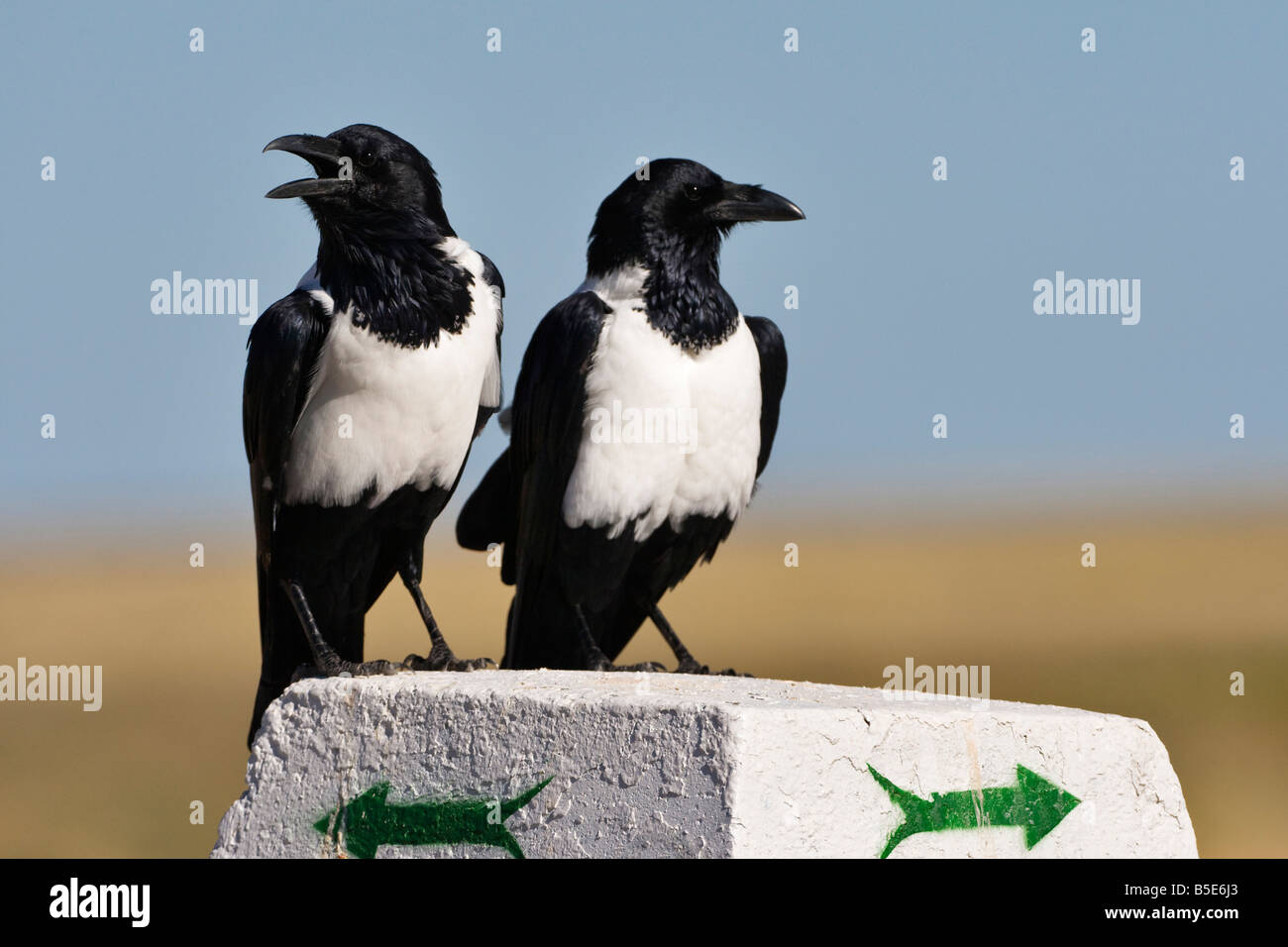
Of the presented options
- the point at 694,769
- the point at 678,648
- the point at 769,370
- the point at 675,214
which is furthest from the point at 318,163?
the point at 694,769

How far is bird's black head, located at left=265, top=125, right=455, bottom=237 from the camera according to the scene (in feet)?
24.6

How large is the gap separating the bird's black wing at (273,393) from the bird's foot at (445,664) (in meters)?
0.80

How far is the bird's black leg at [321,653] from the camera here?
7082 mm

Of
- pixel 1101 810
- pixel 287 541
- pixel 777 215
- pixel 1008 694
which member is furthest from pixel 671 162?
pixel 1008 694

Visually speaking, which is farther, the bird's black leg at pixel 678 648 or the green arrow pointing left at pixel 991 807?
the bird's black leg at pixel 678 648

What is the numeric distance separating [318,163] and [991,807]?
158 inches

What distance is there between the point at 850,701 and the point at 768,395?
2.77 meters

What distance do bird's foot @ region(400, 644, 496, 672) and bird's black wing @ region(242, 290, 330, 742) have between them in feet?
2.62

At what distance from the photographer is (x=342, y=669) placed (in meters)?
7.24

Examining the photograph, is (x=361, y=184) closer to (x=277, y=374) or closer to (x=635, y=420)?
(x=277, y=374)

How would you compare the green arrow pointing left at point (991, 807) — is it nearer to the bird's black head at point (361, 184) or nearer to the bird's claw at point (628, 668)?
the bird's claw at point (628, 668)

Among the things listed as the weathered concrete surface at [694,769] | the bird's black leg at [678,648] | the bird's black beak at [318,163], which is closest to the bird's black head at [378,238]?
the bird's black beak at [318,163]

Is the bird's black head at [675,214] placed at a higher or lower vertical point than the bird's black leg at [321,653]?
higher
